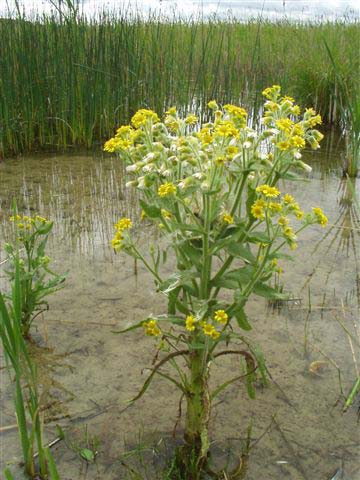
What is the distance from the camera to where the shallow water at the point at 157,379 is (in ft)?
5.29

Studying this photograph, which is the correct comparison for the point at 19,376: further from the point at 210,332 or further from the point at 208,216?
the point at 208,216

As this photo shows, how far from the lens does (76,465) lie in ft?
5.11

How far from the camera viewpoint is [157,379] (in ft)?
6.36

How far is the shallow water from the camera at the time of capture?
161 centimetres

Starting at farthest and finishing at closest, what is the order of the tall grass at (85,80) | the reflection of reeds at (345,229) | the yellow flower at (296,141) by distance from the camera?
1. the tall grass at (85,80)
2. the reflection of reeds at (345,229)
3. the yellow flower at (296,141)

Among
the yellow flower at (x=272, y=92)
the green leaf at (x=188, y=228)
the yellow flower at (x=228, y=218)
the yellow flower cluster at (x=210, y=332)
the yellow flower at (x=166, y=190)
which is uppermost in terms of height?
the yellow flower at (x=272, y=92)

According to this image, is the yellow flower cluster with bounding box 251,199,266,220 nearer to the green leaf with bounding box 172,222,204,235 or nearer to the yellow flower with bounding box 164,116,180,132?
the green leaf with bounding box 172,222,204,235

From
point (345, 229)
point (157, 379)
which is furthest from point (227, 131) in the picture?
point (345, 229)

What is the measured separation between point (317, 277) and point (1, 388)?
1560 millimetres

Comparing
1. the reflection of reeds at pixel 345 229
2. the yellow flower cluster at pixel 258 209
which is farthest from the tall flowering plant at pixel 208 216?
the reflection of reeds at pixel 345 229

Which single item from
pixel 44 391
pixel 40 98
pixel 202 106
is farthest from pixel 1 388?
pixel 202 106

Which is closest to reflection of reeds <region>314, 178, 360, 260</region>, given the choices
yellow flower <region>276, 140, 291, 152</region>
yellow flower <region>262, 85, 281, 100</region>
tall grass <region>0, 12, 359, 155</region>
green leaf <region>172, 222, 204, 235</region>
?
yellow flower <region>262, 85, 281, 100</region>

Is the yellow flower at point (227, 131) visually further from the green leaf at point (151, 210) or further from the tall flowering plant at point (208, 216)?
the green leaf at point (151, 210)

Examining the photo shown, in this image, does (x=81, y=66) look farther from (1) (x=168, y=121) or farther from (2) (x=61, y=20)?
(1) (x=168, y=121)
